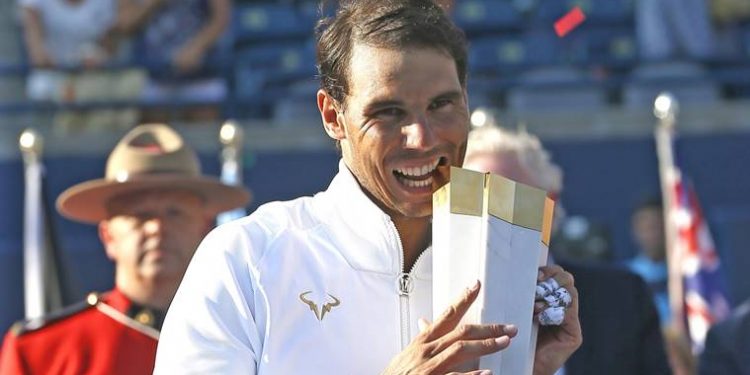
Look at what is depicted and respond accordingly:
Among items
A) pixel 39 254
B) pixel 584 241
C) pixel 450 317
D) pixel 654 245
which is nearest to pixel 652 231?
pixel 654 245

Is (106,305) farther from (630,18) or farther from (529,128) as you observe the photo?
(630,18)

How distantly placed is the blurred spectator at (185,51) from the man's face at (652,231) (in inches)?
110

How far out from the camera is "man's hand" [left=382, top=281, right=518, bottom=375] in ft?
7.54

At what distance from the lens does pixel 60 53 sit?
905 cm

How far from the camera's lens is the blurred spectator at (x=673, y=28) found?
9.00 m

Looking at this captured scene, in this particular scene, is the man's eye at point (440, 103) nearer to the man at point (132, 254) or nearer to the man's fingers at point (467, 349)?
the man's fingers at point (467, 349)

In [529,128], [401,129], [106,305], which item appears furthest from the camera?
[529,128]

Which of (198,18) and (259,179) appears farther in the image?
(198,18)

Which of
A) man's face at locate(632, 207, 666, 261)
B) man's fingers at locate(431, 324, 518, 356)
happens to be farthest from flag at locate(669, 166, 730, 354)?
man's fingers at locate(431, 324, 518, 356)

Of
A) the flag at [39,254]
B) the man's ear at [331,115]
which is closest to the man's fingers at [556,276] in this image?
the man's ear at [331,115]

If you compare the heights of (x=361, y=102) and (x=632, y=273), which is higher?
(x=361, y=102)

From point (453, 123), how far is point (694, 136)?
249 inches

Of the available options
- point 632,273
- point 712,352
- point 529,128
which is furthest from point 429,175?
point 529,128

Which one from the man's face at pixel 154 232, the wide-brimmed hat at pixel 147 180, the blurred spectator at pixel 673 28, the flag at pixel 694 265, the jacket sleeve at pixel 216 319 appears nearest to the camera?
the jacket sleeve at pixel 216 319
